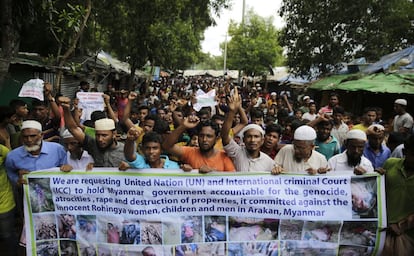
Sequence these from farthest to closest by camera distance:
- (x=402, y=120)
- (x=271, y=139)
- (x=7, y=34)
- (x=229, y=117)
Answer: (x=402, y=120)
(x=7, y=34)
(x=271, y=139)
(x=229, y=117)

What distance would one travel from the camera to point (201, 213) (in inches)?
134

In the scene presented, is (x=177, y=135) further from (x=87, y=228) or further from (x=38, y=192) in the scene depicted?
(x=38, y=192)

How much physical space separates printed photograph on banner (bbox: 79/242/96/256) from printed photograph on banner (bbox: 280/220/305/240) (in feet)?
5.13

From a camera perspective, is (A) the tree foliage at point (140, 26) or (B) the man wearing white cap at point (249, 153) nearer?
(B) the man wearing white cap at point (249, 153)

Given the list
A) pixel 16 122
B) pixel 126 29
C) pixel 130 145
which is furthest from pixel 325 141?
pixel 126 29

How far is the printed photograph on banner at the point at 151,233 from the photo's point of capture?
3.35 m

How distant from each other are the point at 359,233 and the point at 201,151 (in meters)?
1.56

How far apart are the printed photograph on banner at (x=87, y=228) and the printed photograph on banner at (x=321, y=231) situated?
174 centimetres

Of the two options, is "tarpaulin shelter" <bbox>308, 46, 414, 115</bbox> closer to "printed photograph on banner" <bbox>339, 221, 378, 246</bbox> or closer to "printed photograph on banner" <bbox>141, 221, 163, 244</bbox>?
"printed photograph on banner" <bbox>339, 221, 378, 246</bbox>

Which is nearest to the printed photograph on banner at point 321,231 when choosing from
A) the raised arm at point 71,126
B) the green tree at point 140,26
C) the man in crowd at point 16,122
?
the raised arm at point 71,126

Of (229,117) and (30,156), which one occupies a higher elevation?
(229,117)

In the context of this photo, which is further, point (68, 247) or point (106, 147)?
point (106, 147)

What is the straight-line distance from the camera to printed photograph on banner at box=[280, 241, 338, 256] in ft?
11.0

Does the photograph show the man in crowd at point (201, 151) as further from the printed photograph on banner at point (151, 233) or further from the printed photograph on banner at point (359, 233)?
the printed photograph on banner at point (359, 233)
